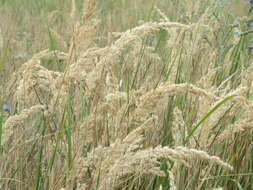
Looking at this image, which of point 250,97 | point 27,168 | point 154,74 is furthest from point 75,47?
point 154,74

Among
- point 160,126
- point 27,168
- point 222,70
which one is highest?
point 222,70

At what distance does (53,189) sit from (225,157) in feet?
2.28

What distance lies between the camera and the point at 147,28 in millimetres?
1114

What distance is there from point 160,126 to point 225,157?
29 cm

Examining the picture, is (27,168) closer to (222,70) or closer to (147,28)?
(147,28)

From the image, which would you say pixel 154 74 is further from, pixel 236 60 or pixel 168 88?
pixel 168 88

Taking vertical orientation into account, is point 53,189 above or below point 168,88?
below

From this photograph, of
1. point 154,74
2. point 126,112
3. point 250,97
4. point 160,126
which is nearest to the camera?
point 126,112

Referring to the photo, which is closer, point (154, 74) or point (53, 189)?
point (53, 189)

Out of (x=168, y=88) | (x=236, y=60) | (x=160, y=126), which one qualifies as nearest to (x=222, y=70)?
(x=236, y=60)

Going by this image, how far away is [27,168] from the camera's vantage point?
1462 mm

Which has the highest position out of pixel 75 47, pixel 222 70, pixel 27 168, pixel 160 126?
pixel 75 47

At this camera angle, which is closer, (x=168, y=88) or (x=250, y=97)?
(x=168, y=88)

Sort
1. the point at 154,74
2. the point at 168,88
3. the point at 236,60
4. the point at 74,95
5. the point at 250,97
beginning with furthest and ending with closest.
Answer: the point at 154,74
the point at 236,60
the point at 74,95
the point at 250,97
the point at 168,88
